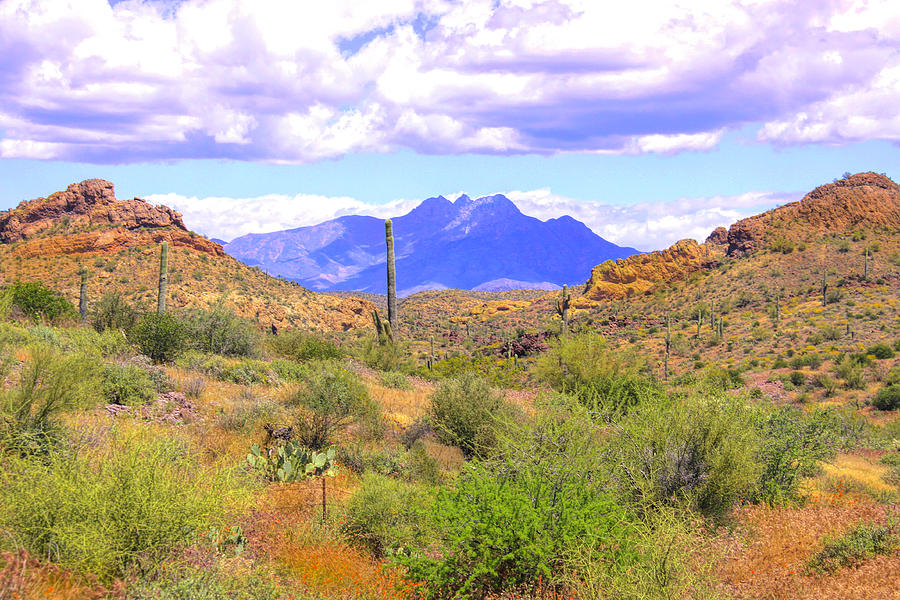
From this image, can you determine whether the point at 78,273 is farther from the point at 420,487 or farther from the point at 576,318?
the point at 420,487

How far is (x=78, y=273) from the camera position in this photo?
174 ft

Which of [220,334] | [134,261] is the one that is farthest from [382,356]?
[134,261]

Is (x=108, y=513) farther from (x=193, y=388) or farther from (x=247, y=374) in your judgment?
(x=247, y=374)

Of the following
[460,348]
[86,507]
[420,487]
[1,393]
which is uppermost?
[1,393]

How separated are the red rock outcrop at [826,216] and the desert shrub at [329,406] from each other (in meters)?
65.2

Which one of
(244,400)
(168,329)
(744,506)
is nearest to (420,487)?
(744,506)

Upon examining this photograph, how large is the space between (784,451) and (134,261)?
5765 cm

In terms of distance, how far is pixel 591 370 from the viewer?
19.1 metres

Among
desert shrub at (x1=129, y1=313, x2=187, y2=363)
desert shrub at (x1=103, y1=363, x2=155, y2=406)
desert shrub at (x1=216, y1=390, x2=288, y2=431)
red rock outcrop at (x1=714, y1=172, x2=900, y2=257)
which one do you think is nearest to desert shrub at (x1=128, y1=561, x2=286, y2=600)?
desert shrub at (x1=216, y1=390, x2=288, y2=431)

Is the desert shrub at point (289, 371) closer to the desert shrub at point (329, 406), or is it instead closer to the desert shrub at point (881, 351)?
the desert shrub at point (329, 406)

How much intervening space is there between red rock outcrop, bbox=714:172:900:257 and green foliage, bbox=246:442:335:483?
225 ft

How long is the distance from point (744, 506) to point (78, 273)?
186 feet

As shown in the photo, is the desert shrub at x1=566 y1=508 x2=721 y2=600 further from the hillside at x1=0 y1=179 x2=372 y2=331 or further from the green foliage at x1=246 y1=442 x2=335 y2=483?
the hillside at x1=0 y1=179 x2=372 y2=331

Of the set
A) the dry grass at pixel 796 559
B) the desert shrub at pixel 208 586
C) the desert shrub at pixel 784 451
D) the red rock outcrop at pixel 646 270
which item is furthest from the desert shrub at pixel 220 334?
the red rock outcrop at pixel 646 270
